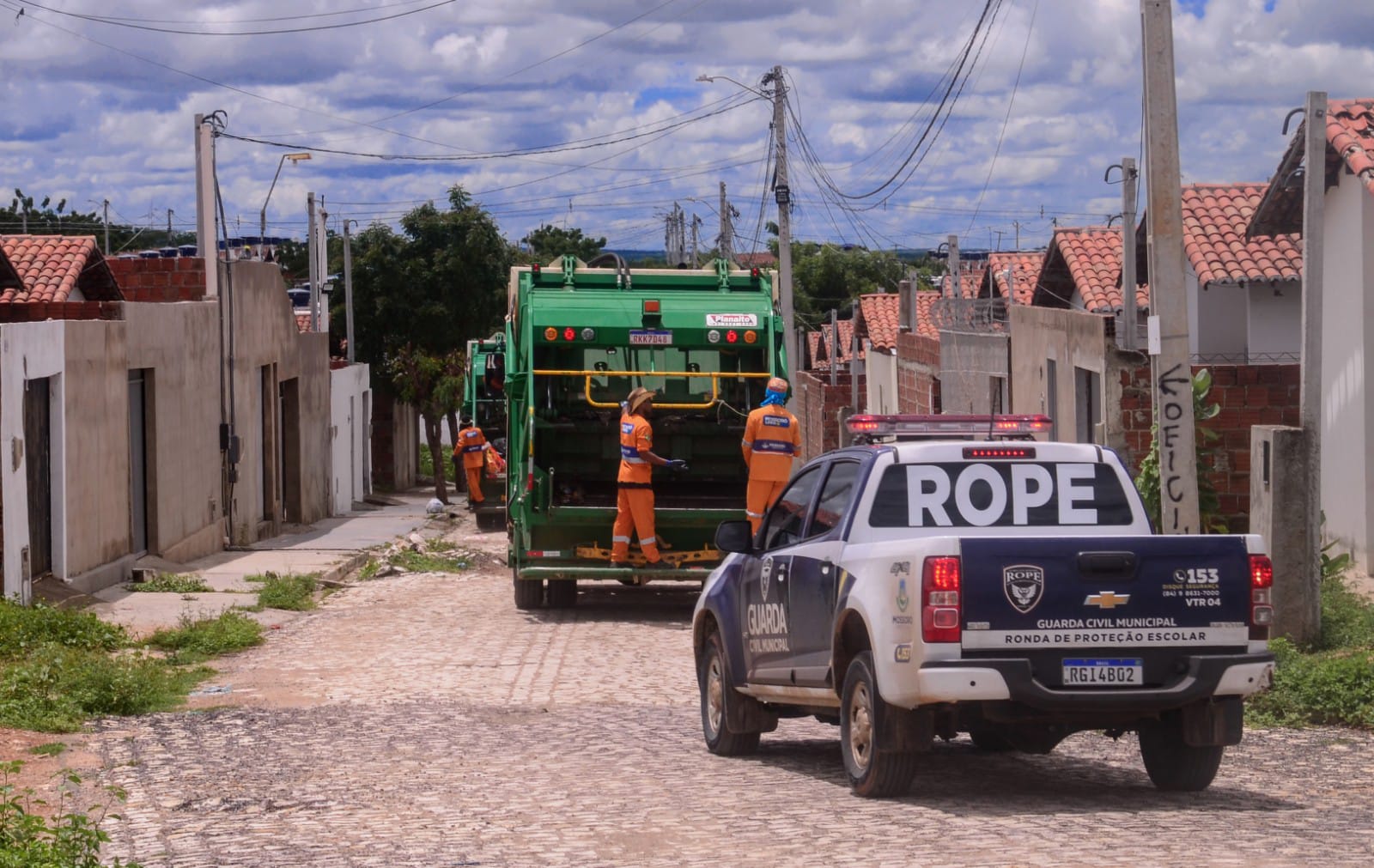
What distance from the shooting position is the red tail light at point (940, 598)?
6.75 meters

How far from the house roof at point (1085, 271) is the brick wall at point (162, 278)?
562 inches

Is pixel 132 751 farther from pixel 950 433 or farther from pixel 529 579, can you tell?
pixel 529 579

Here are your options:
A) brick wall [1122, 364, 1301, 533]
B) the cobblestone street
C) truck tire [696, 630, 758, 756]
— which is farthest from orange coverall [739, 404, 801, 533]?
truck tire [696, 630, 758, 756]

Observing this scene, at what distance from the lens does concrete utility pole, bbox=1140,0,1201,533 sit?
11.5 metres

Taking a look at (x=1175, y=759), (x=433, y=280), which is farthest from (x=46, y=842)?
(x=433, y=280)

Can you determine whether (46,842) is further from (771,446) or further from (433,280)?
(433,280)

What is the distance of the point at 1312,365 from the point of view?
1195 cm

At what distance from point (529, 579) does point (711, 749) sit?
23.0 feet

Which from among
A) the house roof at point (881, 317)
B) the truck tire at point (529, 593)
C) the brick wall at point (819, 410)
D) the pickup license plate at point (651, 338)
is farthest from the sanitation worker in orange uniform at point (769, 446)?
the house roof at point (881, 317)

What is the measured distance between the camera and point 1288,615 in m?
12.0

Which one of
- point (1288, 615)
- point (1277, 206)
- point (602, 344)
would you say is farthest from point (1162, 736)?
point (1277, 206)

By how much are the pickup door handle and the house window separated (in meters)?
14.1

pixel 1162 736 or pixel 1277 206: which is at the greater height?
pixel 1277 206

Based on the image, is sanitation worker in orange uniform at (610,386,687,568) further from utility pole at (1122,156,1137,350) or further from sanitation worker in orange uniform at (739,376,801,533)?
utility pole at (1122,156,1137,350)
